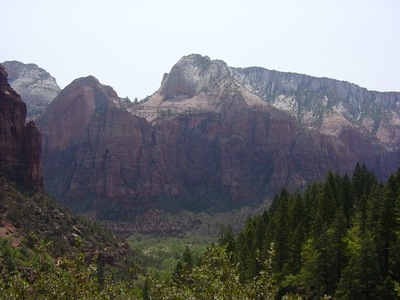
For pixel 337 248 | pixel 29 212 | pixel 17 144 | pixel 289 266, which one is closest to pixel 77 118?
pixel 17 144

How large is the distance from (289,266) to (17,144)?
58.8m

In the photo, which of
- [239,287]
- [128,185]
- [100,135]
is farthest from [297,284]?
[100,135]

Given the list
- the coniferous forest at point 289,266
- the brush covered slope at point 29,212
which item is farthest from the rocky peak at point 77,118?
the coniferous forest at point 289,266

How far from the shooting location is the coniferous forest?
719 inches

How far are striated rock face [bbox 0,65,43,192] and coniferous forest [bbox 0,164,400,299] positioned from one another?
2364 cm

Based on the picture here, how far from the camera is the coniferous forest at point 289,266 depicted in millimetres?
18266

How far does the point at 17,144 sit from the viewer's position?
89438 mm

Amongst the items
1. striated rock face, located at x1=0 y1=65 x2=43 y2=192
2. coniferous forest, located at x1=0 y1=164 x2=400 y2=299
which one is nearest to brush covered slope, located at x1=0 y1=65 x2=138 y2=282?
striated rock face, located at x1=0 y1=65 x2=43 y2=192

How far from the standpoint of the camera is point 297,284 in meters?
47.6

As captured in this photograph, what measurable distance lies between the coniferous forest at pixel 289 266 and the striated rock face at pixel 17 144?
23.6 meters

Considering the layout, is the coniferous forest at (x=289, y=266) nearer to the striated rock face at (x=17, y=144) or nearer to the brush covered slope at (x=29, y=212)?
the brush covered slope at (x=29, y=212)

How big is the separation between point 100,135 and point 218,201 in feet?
176

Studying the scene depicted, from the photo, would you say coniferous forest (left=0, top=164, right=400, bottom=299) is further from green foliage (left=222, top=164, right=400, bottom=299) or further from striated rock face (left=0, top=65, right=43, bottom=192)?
striated rock face (left=0, top=65, right=43, bottom=192)

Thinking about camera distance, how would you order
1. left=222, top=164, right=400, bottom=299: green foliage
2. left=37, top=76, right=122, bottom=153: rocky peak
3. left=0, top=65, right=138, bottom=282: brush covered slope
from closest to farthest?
1. left=222, top=164, right=400, bottom=299: green foliage
2. left=0, top=65, right=138, bottom=282: brush covered slope
3. left=37, top=76, right=122, bottom=153: rocky peak
